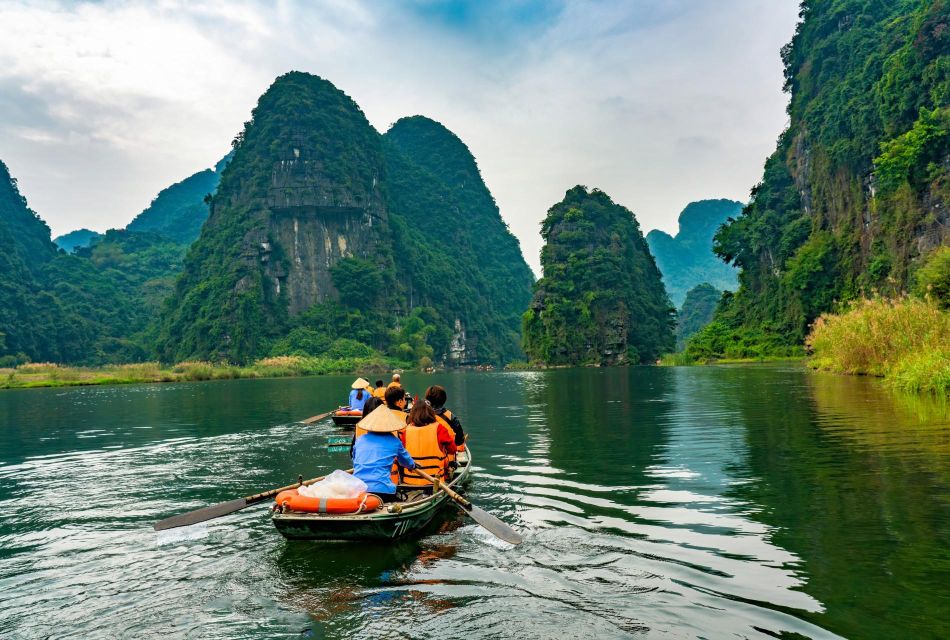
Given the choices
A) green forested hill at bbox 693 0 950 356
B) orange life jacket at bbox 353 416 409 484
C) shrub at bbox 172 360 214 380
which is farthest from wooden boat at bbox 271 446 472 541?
shrub at bbox 172 360 214 380

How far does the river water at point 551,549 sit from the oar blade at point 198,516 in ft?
0.65

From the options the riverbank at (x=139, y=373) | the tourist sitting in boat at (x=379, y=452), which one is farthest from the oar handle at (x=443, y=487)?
the riverbank at (x=139, y=373)

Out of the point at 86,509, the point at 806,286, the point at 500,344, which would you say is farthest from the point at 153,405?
the point at 500,344

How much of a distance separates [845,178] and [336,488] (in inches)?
2548

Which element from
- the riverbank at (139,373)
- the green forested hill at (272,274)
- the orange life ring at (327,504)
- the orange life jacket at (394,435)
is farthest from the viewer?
the green forested hill at (272,274)

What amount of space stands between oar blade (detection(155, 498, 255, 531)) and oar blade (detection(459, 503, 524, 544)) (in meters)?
2.91

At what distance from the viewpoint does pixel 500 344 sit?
14662cm

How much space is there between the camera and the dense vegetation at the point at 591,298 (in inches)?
3661

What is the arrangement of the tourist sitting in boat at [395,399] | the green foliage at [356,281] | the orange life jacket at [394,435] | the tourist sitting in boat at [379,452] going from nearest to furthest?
the tourist sitting in boat at [379,452] < the orange life jacket at [394,435] < the tourist sitting in boat at [395,399] < the green foliage at [356,281]

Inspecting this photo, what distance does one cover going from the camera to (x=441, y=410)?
1018cm

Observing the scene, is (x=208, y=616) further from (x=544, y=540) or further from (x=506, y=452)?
(x=506, y=452)

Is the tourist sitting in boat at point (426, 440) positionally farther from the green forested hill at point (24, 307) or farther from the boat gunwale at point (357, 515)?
the green forested hill at point (24, 307)

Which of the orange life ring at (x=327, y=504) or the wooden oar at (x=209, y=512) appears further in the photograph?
the wooden oar at (x=209, y=512)

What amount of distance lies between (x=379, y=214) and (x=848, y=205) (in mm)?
81783
